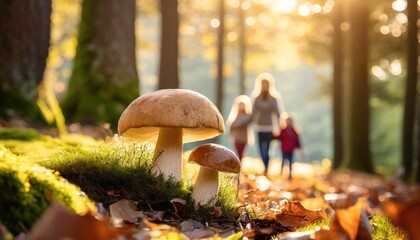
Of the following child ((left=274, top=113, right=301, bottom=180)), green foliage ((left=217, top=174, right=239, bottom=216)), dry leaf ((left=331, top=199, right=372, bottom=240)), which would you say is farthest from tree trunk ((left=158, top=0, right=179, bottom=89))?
dry leaf ((left=331, top=199, right=372, bottom=240))

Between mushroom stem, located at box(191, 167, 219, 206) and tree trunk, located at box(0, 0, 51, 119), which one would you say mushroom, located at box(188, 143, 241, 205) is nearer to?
mushroom stem, located at box(191, 167, 219, 206)

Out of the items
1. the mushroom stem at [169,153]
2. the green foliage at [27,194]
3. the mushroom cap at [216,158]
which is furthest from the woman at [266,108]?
the green foliage at [27,194]

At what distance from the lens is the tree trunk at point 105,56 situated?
1032 cm

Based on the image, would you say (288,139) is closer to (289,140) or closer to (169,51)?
(289,140)

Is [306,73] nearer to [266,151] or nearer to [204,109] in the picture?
[266,151]

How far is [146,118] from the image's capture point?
3.25 m

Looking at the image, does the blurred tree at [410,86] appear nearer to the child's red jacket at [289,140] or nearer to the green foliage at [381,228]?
the child's red jacket at [289,140]

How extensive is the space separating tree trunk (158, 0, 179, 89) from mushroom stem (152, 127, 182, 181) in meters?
8.39

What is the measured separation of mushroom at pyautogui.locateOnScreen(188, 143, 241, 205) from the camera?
3.47 m

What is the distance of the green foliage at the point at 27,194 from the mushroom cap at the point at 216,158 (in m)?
1.03

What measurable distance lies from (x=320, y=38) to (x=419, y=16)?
7.71 m

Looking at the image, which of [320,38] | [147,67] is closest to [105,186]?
[320,38]

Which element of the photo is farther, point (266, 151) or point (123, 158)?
point (266, 151)

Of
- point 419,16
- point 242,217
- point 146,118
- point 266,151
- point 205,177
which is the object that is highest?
point 419,16
